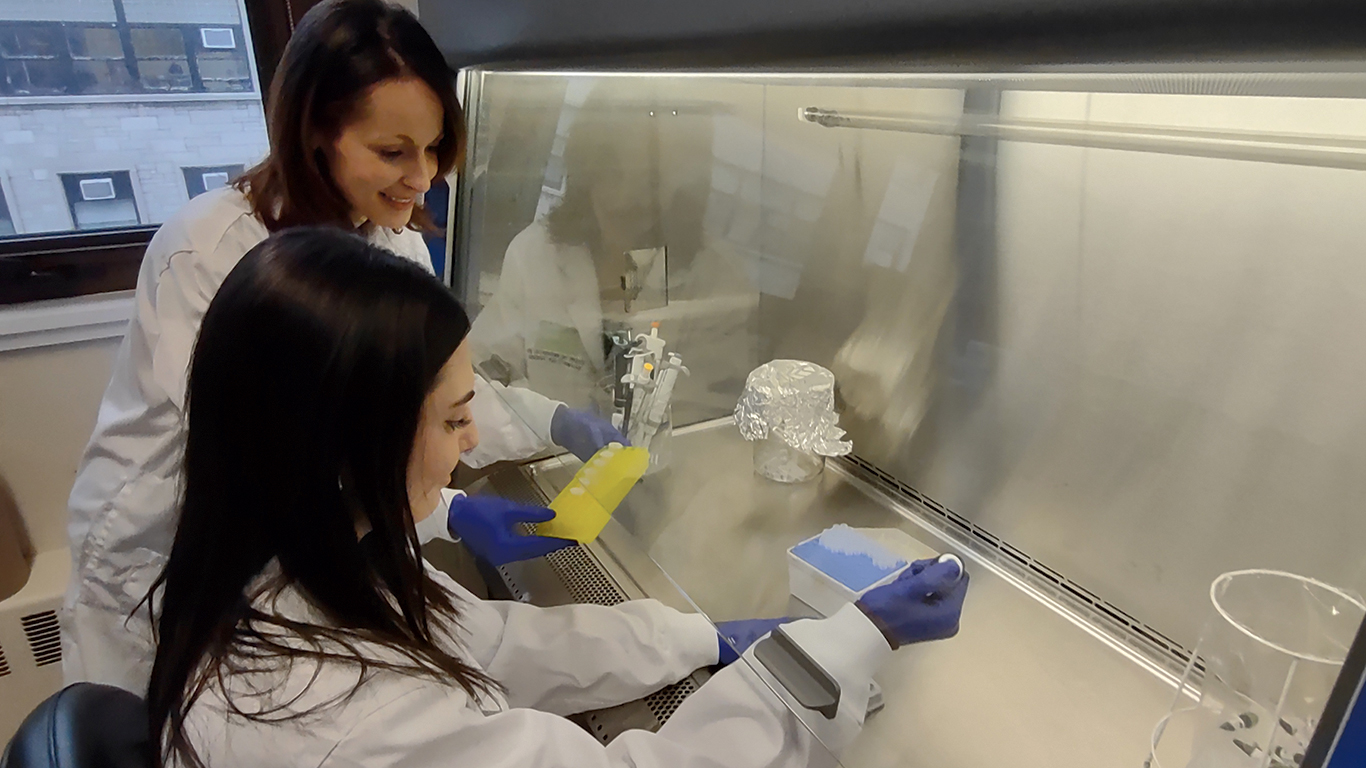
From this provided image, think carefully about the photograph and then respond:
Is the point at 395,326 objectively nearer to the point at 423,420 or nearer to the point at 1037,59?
the point at 423,420

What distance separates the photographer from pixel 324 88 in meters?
0.98

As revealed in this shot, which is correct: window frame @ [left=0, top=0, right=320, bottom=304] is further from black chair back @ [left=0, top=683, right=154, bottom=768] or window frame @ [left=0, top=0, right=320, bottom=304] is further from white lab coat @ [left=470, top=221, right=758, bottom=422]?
black chair back @ [left=0, top=683, right=154, bottom=768]

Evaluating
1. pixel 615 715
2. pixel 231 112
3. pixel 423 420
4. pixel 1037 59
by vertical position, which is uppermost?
pixel 1037 59

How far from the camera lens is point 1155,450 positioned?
86cm

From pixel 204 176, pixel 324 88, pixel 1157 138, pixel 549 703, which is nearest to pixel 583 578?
pixel 549 703

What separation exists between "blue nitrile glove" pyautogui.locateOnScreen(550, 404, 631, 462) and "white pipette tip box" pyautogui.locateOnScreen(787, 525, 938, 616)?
365 mm

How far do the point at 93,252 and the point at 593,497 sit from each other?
1.32 m

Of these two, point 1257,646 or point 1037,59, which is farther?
point 1257,646

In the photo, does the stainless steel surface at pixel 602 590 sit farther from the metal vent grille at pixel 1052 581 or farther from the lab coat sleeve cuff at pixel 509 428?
the metal vent grille at pixel 1052 581

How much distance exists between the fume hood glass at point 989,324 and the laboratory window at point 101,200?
34.7 inches

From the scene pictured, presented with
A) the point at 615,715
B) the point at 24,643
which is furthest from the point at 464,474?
the point at 24,643

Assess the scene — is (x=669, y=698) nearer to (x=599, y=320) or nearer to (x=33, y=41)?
(x=599, y=320)

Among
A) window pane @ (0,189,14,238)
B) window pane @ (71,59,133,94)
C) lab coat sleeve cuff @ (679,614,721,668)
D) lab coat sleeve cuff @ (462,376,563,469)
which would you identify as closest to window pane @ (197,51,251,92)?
window pane @ (71,59,133,94)

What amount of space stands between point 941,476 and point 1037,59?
2.47 ft
